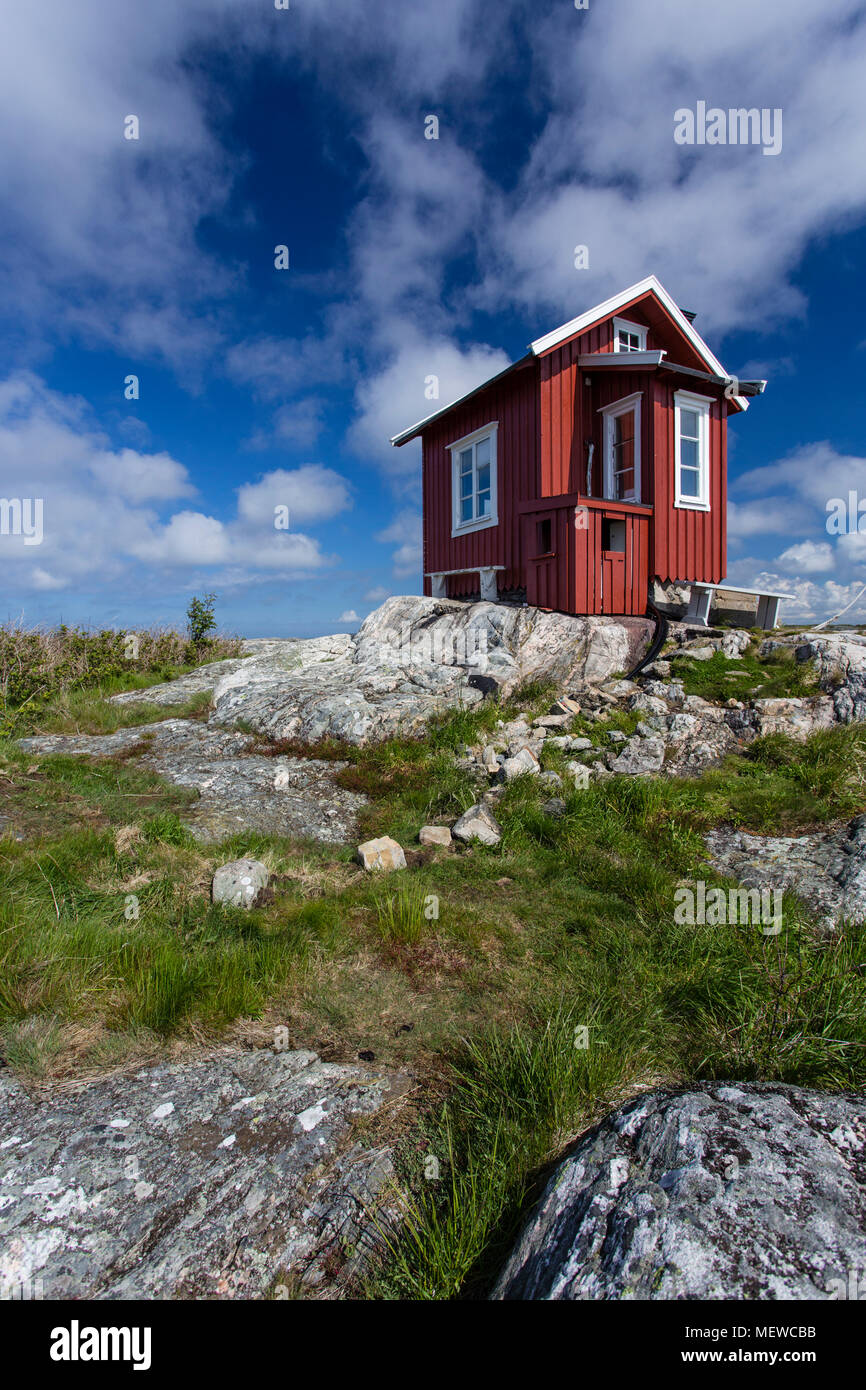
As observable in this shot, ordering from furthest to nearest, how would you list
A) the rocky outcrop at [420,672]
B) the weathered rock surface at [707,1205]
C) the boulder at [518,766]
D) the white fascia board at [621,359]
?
the white fascia board at [621,359]
the rocky outcrop at [420,672]
the boulder at [518,766]
the weathered rock surface at [707,1205]

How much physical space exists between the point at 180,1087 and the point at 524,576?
10.9 m

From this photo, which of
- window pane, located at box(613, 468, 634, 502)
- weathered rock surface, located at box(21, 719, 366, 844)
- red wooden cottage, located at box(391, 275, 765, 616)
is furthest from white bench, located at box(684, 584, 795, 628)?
weathered rock surface, located at box(21, 719, 366, 844)

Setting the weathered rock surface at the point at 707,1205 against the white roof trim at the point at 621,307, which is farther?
the white roof trim at the point at 621,307

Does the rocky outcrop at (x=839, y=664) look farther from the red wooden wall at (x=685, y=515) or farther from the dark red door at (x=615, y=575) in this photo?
the red wooden wall at (x=685, y=515)

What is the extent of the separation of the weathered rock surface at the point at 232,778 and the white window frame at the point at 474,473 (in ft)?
24.9

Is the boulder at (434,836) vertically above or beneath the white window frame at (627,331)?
beneath

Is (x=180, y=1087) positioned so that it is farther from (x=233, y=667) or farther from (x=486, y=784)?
(x=233, y=667)

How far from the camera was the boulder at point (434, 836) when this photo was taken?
237 inches

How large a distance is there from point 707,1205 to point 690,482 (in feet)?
42.9

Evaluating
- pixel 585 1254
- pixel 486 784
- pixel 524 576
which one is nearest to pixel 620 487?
pixel 524 576

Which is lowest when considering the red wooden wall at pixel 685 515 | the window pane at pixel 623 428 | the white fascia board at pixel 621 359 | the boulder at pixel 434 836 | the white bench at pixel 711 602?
the boulder at pixel 434 836

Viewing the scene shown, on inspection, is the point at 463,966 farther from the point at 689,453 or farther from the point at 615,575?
the point at 689,453

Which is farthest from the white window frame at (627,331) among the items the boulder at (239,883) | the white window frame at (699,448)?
the boulder at (239,883)

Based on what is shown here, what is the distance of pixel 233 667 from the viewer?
13758mm
